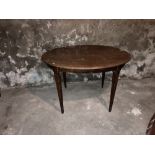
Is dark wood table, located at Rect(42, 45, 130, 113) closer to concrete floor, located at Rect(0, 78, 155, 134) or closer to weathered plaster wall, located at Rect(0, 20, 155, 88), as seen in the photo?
concrete floor, located at Rect(0, 78, 155, 134)

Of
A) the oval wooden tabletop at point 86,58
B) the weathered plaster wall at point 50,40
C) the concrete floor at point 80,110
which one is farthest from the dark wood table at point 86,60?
the weathered plaster wall at point 50,40

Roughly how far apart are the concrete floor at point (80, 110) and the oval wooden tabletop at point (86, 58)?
731 millimetres

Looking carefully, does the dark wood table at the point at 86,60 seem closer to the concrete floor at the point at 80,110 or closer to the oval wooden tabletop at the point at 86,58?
the oval wooden tabletop at the point at 86,58

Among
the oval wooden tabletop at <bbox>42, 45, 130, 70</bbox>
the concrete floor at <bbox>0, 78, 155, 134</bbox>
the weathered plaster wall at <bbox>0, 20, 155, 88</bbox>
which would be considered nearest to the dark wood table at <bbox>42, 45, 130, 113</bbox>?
the oval wooden tabletop at <bbox>42, 45, 130, 70</bbox>

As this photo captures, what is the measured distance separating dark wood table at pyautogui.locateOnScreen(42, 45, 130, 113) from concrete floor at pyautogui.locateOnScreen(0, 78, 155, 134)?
191 mm

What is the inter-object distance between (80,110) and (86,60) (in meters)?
0.75

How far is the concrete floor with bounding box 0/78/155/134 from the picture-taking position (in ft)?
6.77

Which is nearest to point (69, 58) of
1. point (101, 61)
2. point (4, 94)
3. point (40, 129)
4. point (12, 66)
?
point (101, 61)

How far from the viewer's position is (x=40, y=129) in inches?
80.8

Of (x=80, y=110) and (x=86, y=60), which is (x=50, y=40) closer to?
(x=86, y=60)
